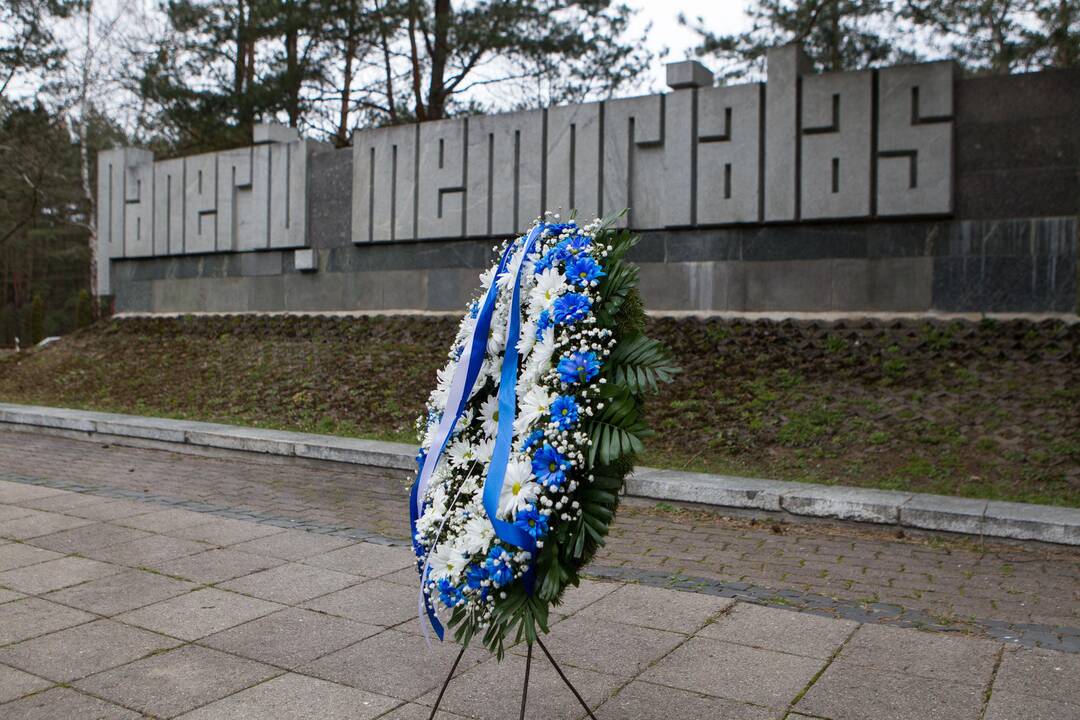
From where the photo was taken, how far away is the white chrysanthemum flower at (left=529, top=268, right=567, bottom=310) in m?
2.85

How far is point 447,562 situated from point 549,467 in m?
0.47

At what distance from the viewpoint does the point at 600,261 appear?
2.97m

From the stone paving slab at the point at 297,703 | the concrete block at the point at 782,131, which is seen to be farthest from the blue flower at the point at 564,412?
the concrete block at the point at 782,131

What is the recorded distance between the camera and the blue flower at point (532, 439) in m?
2.74

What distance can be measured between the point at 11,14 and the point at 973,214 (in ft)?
81.2

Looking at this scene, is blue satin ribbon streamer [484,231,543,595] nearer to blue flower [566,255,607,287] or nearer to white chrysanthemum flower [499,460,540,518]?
white chrysanthemum flower [499,460,540,518]

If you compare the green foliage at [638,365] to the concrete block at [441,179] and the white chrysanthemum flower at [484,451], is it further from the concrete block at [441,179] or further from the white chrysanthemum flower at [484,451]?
the concrete block at [441,179]

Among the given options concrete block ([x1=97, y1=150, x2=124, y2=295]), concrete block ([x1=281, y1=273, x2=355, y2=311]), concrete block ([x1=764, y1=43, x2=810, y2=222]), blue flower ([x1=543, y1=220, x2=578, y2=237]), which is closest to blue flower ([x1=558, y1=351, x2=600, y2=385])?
blue flower ([x1=543, y1=220, x2=578, y2=237])

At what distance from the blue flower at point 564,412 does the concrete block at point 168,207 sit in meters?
15.0

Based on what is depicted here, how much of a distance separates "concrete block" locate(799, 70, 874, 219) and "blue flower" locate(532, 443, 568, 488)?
27.7 ft

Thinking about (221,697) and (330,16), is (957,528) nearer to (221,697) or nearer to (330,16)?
(221,697)

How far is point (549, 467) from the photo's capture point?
2.72m

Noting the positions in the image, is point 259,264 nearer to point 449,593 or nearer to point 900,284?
point 900,284

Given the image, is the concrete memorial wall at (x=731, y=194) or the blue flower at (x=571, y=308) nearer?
the blue flower at (x=571, y=308)
